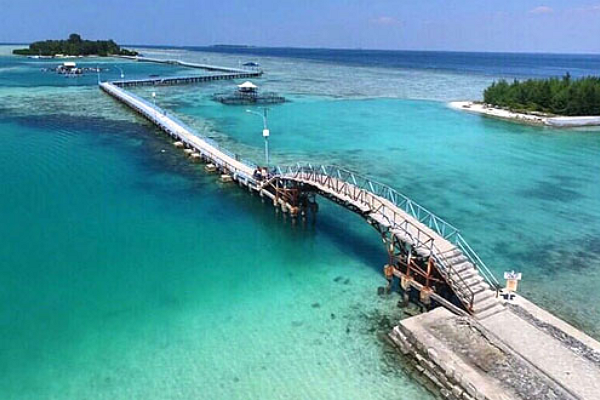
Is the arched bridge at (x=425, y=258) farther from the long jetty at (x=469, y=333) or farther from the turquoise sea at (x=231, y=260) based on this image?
the turquoise sea at (x=231, y=260)

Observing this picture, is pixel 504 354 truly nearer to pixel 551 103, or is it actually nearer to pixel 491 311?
pixel 491 311

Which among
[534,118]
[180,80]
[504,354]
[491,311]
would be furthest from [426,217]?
[180,80]

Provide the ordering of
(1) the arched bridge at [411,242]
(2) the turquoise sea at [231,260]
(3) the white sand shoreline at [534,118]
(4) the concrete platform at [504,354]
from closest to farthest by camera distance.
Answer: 1. (4) the concrete platform at [504,354]
2. (2) the turquoise sea at [231,260]
3. (1) the arched bridge at [411,242]
4. (3) the white sand shoreline at [534,118]

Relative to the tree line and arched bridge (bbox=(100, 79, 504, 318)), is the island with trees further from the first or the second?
Result: arched bridge (bbox=(100, 79, 504, 318))

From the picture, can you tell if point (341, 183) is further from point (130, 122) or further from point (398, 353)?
point (130, 122)

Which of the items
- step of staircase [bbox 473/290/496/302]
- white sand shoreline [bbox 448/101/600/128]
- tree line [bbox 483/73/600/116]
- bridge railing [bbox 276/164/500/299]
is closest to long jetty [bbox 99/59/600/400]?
step of staircase [bbox 473/290/496/302]

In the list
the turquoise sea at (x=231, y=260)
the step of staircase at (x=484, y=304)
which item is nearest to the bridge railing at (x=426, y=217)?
the step of staircase at (x=484, y=304)
